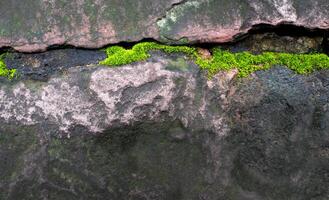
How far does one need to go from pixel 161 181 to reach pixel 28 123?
49cm

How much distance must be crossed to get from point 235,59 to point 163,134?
365mm

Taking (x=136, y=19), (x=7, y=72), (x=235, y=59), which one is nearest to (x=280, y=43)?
(x=235, y=59)

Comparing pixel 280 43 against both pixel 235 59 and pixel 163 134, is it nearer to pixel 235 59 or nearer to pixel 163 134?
pixel 235 59

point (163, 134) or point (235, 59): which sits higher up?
point (235, 59)

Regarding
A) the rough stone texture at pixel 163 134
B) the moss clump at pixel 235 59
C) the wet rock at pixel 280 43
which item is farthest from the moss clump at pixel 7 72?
the wet rock at pixel 280 43

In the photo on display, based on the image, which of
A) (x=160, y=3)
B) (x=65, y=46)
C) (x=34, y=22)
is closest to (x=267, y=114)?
(x=160, y=3)

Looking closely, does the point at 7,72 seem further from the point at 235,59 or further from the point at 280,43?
the point at 280,43

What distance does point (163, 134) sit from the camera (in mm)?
1586

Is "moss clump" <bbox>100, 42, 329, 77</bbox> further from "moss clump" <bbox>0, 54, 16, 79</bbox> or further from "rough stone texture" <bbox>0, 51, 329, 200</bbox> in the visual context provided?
"moss clump" <bbox>0, 54, 16, 79</bbox>

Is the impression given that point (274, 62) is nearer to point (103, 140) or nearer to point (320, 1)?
point (320, 1)

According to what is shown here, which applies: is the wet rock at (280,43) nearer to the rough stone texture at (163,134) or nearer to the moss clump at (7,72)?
the rough stone texture at (163,134)

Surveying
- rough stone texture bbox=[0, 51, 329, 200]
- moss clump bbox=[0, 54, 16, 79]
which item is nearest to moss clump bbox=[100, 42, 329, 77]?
rough stone texture bbox=[0, 51, 329, 200]

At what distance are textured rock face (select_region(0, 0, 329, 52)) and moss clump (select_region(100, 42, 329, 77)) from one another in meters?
0.04

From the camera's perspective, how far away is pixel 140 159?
5.24ft
